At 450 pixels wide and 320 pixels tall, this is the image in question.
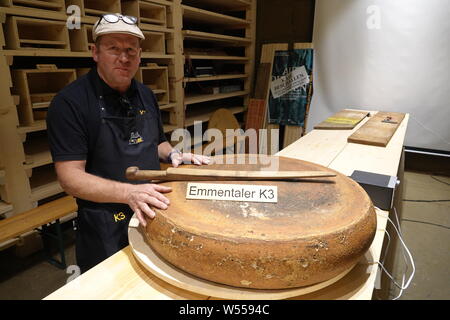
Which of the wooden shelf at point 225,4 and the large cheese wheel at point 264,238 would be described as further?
the wooden shelf at point 225,4

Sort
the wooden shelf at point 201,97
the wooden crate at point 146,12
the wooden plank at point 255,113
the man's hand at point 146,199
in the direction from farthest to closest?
the wooden plank at point 255,113, the wooden shelf at point 201,97, the wooden crate at point 146,12, the man's hand at point 146,199

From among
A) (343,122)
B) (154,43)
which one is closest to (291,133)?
(343,122)

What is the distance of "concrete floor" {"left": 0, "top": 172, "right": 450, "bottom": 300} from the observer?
215 cm

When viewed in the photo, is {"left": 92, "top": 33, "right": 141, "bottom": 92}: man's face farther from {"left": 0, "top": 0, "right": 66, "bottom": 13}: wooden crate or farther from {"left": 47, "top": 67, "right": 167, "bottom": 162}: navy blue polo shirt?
{"left": 0, "top": 0, "right": 66, "bottom": 13}: wooden crate

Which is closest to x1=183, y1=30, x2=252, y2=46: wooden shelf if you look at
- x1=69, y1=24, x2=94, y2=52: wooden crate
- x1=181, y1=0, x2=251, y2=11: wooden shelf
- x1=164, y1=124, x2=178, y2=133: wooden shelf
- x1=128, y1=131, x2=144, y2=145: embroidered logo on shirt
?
x1=181, y1=0, x2=251, y2=11: wooden shelf

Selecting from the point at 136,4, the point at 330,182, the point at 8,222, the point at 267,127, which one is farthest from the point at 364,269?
the point at 267,127

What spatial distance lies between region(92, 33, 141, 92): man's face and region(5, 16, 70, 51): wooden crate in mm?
977

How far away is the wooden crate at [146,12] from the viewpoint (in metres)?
2.74

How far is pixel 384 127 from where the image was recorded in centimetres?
289

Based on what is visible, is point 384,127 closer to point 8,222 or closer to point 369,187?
point 369,187

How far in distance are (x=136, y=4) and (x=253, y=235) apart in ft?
8.57

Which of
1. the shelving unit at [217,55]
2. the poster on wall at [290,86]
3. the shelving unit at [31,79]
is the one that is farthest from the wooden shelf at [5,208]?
the poster on wall at [290,86]

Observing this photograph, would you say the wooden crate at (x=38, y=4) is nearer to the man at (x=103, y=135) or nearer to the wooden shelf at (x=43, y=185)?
the man at (x=103, y=135)

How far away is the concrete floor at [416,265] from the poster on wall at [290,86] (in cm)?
195
